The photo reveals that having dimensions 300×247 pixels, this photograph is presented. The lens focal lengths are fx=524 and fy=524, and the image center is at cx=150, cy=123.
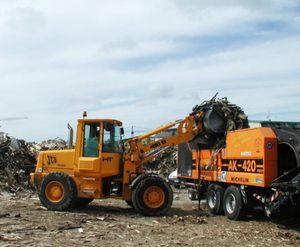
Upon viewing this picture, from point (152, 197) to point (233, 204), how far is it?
2.41 meters

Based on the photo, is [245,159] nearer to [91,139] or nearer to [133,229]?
[133,229]

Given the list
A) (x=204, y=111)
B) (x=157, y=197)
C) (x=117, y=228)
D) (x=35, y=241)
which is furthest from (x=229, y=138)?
(x=35, y=241)

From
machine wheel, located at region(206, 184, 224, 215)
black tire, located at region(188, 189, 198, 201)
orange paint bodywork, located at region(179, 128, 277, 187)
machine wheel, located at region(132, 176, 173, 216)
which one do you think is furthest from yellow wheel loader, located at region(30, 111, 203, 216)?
black tire, located at region(188, 189, 198, 201)

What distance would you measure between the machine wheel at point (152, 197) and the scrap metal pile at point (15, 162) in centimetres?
864

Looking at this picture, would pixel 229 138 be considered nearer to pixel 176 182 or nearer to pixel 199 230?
pixel 199 230

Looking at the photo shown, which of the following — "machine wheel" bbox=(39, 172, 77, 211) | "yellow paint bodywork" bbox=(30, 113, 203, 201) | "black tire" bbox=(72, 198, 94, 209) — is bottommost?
"black tire" bbox=(72, 198, 94, 209)

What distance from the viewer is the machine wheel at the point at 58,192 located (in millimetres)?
15352

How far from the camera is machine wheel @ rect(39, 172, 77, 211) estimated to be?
50.4 feet

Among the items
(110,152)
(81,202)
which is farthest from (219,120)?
(81,202)

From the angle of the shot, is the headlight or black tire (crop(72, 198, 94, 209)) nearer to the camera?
the headlight

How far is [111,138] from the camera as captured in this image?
15.7m

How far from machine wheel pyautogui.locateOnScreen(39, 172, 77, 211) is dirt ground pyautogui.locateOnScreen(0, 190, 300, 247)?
14.3 inches

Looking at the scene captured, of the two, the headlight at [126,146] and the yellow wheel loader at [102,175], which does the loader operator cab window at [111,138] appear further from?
the headlight at [126,146]

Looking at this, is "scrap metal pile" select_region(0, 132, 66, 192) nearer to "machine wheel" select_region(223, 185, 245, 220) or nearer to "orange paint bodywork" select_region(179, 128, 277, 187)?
"orange paint bodywork" select_region(179, 128, 277, 187)
